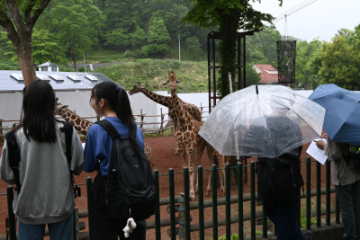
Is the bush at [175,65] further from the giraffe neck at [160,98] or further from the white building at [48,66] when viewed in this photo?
the giraffe neck at [160,98]

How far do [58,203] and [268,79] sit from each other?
60442mm

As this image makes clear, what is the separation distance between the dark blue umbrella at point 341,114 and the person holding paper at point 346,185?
0.24 metres

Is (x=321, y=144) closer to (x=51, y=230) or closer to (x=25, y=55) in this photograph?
(x=51, y=230)

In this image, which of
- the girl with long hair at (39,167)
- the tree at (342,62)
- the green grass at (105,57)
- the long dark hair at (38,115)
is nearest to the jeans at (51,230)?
the girl with long hair at (39,167)

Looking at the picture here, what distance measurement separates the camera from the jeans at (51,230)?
240 centimetres

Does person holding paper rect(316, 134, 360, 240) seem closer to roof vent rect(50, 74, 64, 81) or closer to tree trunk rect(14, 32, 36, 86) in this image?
tree trunk rect(14, 32, 36, 86)

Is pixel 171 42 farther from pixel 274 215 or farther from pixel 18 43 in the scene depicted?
pixel 274 215

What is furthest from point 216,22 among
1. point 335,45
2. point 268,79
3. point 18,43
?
Answer: point 268,79

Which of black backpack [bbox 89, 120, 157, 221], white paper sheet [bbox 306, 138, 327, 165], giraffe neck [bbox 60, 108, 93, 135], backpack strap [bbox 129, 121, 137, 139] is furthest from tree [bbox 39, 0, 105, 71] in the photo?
black backpack [bbox 89, 120, 157, 221]

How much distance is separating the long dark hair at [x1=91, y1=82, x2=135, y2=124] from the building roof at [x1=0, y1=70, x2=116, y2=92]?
1775cm

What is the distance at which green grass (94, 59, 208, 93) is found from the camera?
42406 millimetres

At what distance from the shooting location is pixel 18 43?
8844 millimetres

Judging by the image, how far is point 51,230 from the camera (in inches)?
96.7

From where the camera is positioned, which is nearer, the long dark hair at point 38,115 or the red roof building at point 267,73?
the long dark hair at point 38,115
